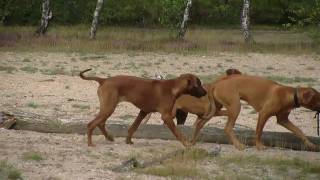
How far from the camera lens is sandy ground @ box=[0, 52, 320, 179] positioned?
906 centimetres

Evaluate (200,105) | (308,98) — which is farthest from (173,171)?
(200,105)

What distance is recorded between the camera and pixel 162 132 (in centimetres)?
1123

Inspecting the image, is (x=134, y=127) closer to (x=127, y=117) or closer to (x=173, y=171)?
(x=173, y=171)

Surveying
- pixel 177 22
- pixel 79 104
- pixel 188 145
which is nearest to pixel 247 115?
pixel 79 104

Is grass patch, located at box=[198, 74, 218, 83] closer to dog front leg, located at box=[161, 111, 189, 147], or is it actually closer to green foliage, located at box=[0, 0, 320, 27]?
dog front leg, located at box=[161, 111, 189, 147]

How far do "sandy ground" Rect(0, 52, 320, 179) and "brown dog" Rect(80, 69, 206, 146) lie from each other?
47cm

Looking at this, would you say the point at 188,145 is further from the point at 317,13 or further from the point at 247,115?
the point at 317,13

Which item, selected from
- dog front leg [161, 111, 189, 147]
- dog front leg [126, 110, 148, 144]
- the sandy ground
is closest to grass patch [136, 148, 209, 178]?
the sandy ground

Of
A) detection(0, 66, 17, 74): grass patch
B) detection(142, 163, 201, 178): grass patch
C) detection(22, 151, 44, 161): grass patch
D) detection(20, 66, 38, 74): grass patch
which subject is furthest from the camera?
detection(20, 66, 38, 74): grass patch

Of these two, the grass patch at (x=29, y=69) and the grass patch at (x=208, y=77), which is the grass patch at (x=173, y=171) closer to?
the grass patch at (x=208, y=77)

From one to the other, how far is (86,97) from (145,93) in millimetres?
6623

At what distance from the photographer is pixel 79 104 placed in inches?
613

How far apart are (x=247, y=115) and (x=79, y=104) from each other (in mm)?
3654

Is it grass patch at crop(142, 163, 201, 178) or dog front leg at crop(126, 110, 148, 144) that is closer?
grass patch at crop(142, 163, 201, 178)
